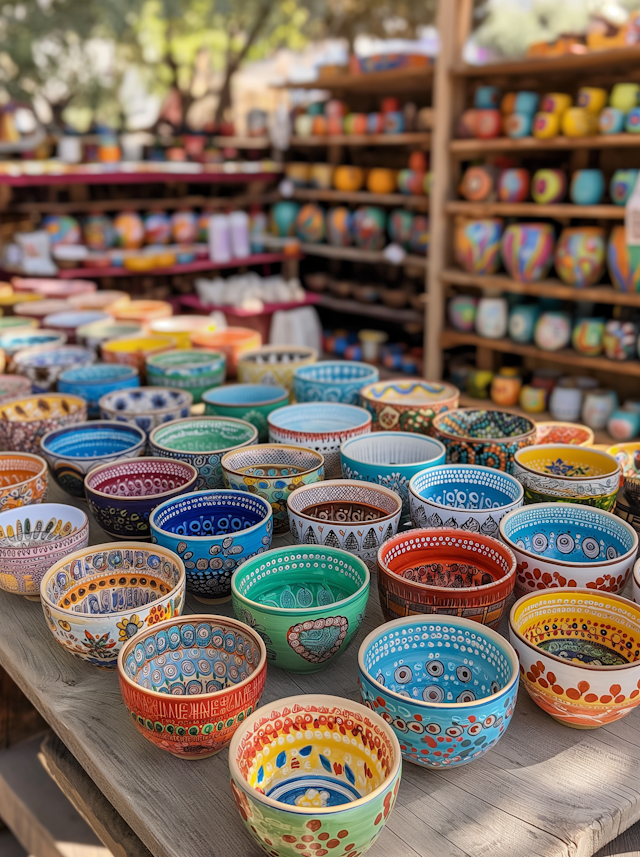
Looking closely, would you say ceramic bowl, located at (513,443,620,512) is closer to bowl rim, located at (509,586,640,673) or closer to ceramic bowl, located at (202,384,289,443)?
bowl rim, located at (509,586,640,673)

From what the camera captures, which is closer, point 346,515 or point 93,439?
point 346,515

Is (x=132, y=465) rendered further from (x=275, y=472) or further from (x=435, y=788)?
(x=435, y=788)

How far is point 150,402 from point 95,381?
133 mm

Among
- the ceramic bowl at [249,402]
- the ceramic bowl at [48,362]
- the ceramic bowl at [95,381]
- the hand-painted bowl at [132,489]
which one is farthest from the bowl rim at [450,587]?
the ceramic bowl at [48,362]

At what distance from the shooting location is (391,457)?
4.39ft

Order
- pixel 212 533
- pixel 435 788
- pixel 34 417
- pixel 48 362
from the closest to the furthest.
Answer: pixel 435 788 → pixel 212 533 → pixel 34 417 → pixel 48 362

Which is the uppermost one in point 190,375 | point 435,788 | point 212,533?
point 190,375

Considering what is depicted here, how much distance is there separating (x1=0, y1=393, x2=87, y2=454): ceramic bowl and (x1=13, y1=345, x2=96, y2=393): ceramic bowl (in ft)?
0.56

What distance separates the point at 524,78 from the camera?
402cm

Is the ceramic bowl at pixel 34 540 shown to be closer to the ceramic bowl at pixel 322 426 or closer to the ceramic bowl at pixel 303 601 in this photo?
the ceramic bowl at pixel 303 601

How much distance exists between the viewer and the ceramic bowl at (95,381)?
5.41ft

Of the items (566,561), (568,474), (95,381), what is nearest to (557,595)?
(566,561)

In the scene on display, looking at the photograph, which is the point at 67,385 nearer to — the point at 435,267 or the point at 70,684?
the point at 70,684

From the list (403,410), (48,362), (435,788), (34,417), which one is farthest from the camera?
(48,362)
